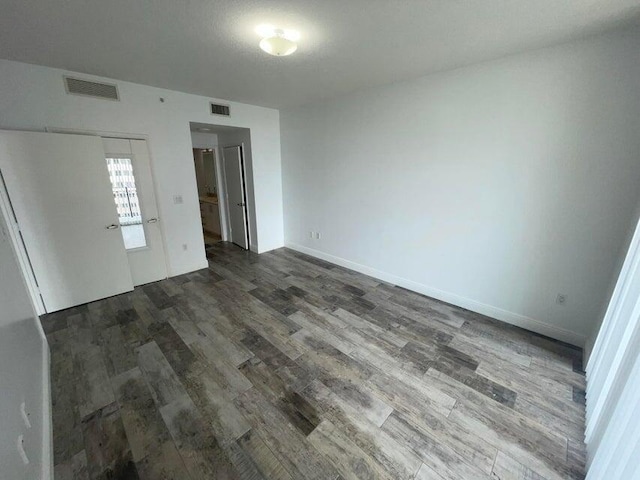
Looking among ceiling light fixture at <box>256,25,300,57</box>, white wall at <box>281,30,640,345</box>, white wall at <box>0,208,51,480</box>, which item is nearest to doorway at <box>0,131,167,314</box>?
white wall at <box>0,208,51,480</box>

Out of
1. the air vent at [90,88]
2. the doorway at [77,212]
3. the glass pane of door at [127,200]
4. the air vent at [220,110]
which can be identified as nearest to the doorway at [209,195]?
the air vent at [220,110]

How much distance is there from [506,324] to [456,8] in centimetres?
295

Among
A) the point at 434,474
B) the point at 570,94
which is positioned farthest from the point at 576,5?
the point at 434,474

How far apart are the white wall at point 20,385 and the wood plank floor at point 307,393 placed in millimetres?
150

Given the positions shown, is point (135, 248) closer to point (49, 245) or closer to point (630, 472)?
point (49, 245)

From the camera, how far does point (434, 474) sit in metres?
1.42

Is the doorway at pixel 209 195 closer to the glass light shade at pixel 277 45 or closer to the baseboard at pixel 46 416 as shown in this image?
the baseboard at pixel 46 416

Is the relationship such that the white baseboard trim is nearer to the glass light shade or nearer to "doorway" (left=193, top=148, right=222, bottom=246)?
the glass light shade

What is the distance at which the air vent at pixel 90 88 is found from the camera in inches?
109

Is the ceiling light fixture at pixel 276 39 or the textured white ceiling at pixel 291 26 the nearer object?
the textured white ceiling at pixel 291 26

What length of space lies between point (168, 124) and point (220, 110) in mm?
826

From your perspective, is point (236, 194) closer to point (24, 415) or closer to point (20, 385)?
point (20, 385)

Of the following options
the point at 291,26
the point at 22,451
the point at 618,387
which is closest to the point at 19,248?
the point at 22,451

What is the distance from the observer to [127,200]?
3396mm
